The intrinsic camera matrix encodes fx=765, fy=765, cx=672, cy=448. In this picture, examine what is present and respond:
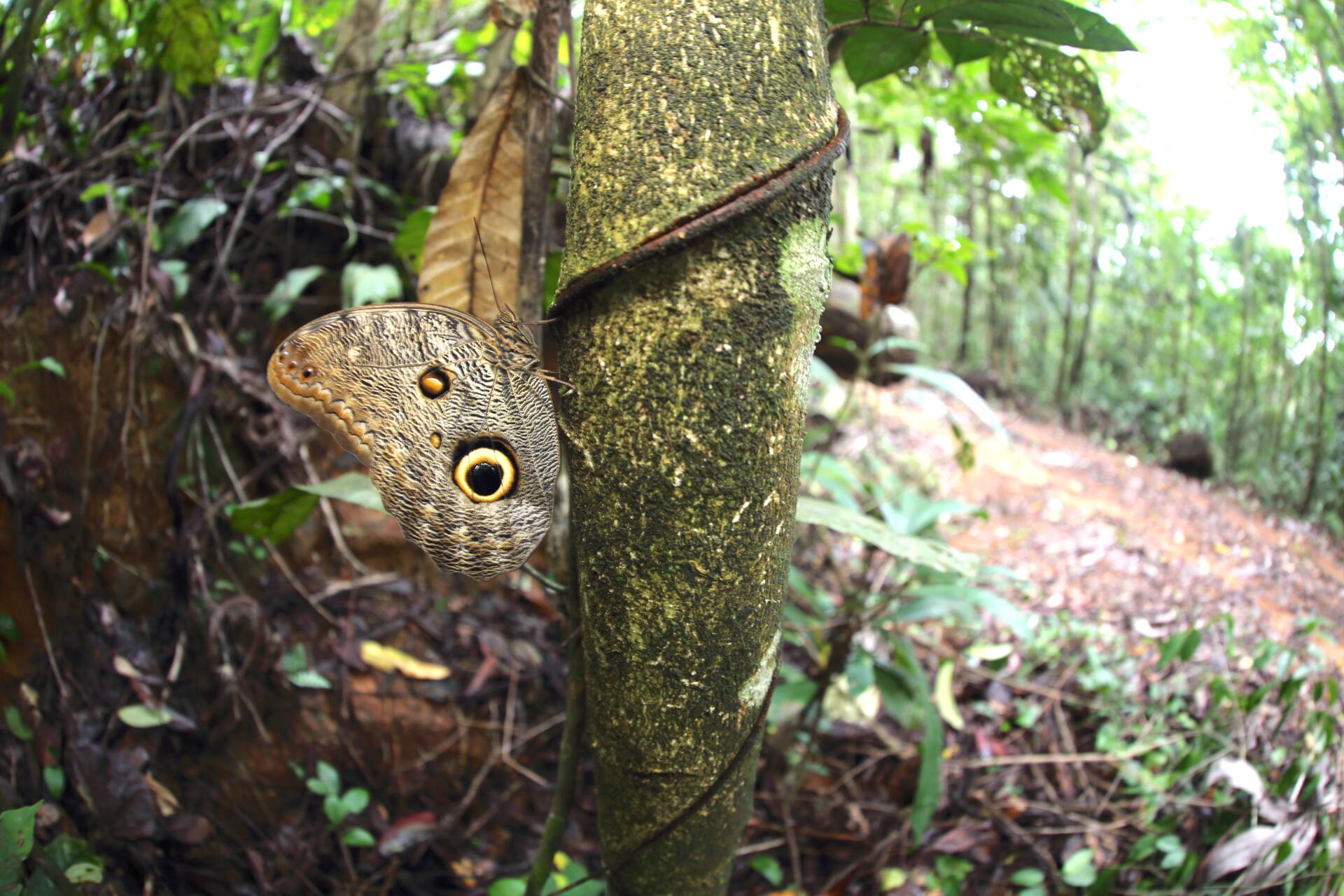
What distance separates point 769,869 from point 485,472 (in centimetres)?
167

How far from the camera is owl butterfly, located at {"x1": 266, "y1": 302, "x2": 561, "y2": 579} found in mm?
921

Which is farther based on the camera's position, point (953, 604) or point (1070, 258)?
point (1070, 258)

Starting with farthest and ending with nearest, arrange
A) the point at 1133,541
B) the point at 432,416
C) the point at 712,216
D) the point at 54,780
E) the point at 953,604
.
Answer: the point at 1133,541, the point at 953,604, the point at 54,780, the point at 432,416, the point at 712,216

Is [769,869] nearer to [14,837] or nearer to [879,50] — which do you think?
[14,837]

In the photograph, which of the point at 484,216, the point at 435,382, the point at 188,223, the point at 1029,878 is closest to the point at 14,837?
the point at 435,382

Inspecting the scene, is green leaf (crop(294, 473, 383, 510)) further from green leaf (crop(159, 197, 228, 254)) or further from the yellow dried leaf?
green leaf (crop(159, 197, 228, 254))

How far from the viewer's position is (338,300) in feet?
8.62

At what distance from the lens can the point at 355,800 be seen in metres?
1.99

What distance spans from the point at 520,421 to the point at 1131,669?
99.6 inches

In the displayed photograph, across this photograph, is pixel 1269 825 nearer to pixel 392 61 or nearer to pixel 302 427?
pixel 302 427

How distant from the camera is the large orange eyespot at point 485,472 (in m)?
0.93

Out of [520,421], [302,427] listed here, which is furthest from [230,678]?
[520,421]

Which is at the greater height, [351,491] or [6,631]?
[351,491]

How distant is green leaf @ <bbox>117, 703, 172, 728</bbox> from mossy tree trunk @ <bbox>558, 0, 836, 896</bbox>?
156cm
